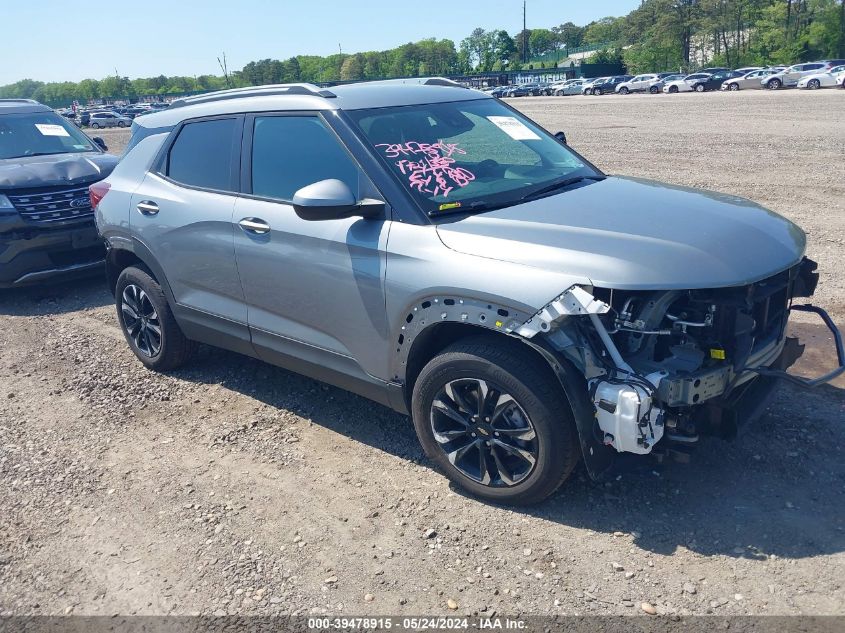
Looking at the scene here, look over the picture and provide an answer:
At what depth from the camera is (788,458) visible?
3.84 metres

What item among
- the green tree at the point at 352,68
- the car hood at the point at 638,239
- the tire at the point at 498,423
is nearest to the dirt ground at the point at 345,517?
the tire at the point at 498,423

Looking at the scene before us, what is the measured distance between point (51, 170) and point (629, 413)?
7194 millimetres

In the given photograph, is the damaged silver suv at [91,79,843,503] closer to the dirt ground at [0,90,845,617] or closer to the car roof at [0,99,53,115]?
the dirt ground at [0,90,845,617]

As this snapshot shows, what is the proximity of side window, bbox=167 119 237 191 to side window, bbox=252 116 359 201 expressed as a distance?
28cm

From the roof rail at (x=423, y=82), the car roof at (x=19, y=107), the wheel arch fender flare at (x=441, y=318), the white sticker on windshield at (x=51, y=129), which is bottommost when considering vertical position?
the wheel arch fender flare at (x=441, y=318)

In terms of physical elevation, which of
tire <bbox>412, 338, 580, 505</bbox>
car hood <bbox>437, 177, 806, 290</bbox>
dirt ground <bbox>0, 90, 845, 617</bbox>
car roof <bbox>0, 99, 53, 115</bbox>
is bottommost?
dirt ground <bbox>0, 90, 845, 617</bbox>

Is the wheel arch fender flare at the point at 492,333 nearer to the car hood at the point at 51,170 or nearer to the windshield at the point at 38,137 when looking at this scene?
the car hood at the point at 51,170

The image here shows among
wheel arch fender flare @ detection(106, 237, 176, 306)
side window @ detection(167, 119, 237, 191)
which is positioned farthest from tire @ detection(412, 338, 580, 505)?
wheel arch fender flare @ detection(106, 237, 176, 306)

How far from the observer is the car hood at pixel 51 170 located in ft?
25.0

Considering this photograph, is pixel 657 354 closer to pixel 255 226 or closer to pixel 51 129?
pixel 255 226

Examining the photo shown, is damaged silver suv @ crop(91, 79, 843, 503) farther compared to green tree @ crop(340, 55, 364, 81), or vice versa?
green tree @ crop(340, 55, 364, 81)

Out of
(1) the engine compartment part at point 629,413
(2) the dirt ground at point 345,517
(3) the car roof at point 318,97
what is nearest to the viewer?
(1) the engine compartment part at point 629,413

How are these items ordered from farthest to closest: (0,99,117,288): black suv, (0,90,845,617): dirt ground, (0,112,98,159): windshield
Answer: (0,112,98,159): windshield
(0,99,117,288): black suv
(0,90,845,617): dirt ground

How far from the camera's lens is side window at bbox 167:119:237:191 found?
182 inches
